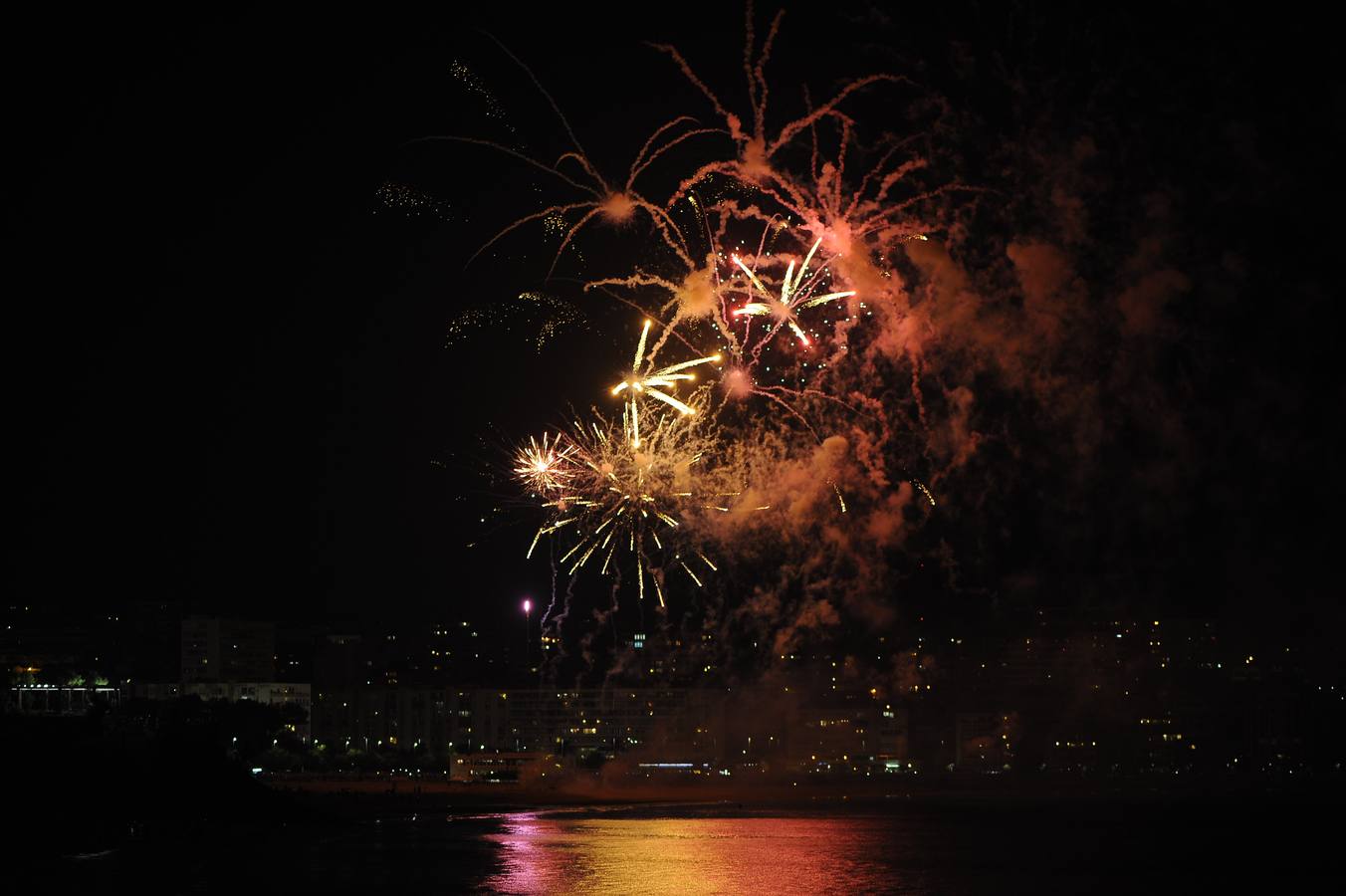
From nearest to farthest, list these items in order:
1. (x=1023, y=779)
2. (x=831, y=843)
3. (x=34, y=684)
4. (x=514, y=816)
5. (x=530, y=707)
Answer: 1. (x=831, y=843)
2. (x=514, y=816)
3. (x=34, y=684)
4. (x=1023, y=779)
5. (x=530, y=707)

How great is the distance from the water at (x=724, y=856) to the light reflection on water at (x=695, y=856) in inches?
3.2

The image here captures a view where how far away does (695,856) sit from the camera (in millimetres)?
50062

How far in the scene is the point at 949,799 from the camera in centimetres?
9288

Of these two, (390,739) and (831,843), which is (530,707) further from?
(831,843)

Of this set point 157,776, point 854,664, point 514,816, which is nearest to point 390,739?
point 854,664

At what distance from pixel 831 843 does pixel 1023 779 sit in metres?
63.2

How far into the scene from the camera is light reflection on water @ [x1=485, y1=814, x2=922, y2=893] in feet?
137

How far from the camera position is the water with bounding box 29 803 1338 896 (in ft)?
137

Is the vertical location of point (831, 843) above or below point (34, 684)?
below

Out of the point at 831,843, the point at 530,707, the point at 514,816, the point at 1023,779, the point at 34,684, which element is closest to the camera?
the point at 831,843

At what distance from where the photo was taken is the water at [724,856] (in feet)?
137

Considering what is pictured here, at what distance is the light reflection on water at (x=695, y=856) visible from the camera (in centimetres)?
4172

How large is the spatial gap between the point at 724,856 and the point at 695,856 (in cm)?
96

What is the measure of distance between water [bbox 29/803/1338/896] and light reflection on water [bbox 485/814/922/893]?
8 centimetres
